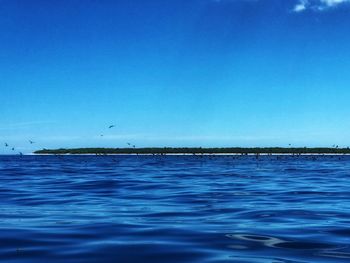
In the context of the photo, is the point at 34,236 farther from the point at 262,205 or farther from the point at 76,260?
the point at 262,205

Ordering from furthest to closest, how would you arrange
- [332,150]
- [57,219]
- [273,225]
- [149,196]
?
[332,150]
[149,196]
[57,219]
[273,225]

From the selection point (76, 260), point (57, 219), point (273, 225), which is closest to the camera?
point (76, 260)

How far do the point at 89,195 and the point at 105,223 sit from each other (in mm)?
8112

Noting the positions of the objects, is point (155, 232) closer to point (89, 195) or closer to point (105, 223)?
point (105, 223)

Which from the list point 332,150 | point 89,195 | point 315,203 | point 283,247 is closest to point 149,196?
point 89,195

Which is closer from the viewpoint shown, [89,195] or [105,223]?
[105,223]

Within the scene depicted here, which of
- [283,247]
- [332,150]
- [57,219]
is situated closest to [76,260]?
[283,247]

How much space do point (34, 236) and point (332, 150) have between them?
19583 cm

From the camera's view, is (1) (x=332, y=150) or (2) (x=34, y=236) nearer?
(2) (x=34, y=236)

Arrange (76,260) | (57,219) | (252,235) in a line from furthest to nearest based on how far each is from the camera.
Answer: (57,219) → (252,235) → (76,260)

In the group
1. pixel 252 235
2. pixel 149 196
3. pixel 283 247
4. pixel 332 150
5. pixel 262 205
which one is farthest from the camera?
pixel 332 150

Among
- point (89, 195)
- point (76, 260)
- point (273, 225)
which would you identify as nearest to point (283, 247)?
point (273, 225)

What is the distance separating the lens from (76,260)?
7.70 metres

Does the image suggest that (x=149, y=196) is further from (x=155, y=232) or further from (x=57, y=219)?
(x=155, y=232)
